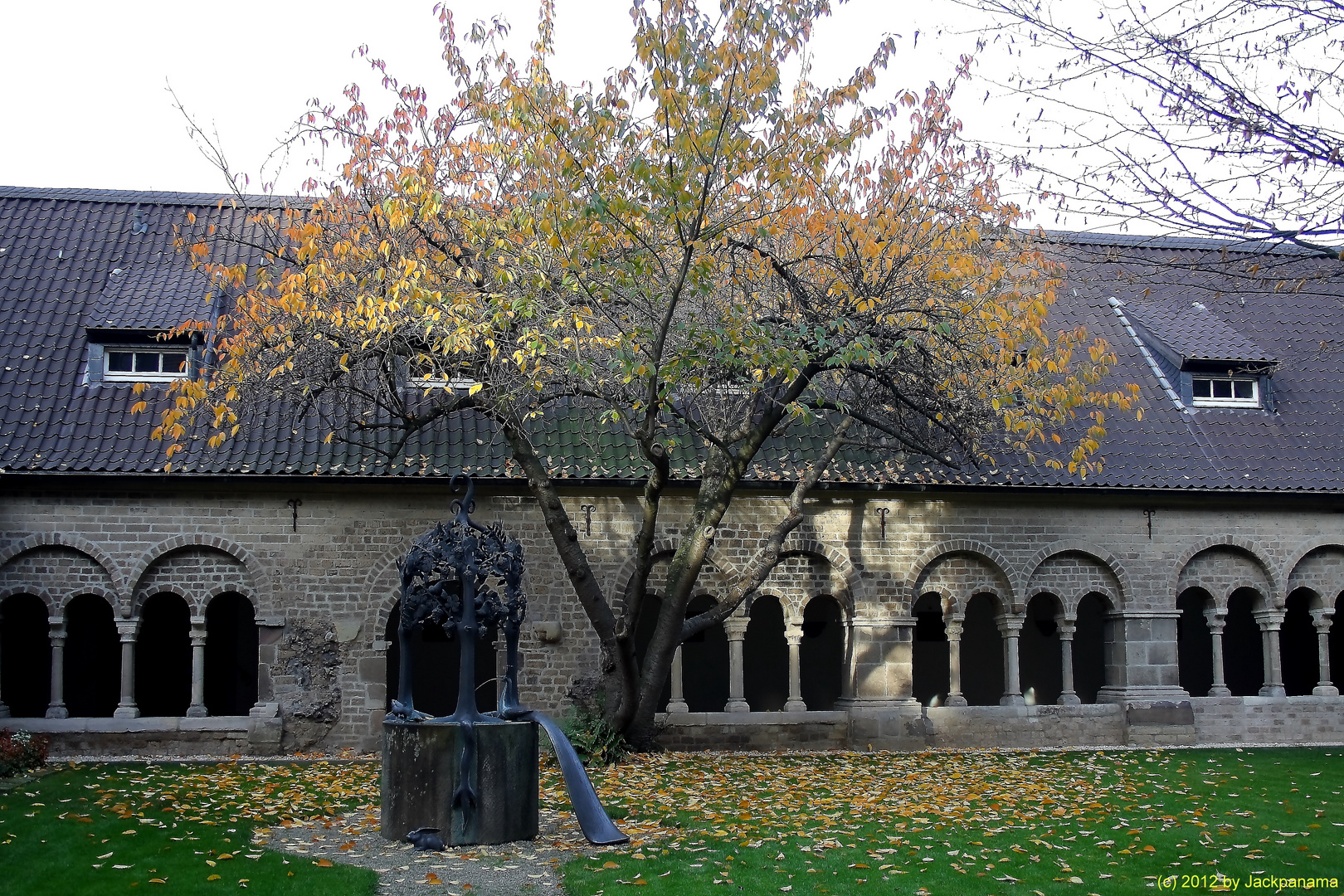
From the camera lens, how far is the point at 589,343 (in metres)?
11.6

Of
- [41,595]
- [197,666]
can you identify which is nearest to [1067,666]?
[197,666]

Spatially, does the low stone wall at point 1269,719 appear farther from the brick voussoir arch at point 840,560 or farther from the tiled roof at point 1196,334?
the tiled roof at point 1196,334

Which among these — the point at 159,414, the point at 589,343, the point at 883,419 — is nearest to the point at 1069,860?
the point at 589,343

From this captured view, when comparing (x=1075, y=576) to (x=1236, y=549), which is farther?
(x=1236, y=549)

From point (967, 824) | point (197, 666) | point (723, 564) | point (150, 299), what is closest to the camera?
point (967, 824)

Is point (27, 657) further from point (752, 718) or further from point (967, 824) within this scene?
point (967, 824)

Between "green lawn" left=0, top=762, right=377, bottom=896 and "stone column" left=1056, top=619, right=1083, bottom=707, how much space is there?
9613 millimetres

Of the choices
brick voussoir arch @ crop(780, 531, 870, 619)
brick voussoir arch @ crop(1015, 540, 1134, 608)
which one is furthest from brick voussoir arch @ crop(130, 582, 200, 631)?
brick voussoir arch @ crop(1015, 540, 1134, 608)

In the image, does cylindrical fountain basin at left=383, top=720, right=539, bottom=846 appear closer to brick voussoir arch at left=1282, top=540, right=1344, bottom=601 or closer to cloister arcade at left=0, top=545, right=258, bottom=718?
cloister arcade at left=0, top=545, right=258, bottom=718

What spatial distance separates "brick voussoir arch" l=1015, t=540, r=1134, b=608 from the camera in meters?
16.4

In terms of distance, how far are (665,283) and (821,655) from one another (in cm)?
995

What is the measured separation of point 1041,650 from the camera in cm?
1966

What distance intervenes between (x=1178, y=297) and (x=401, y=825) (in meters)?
16.8

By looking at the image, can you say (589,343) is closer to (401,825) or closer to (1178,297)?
(401,825)
